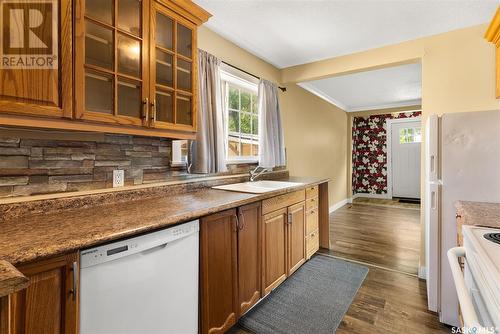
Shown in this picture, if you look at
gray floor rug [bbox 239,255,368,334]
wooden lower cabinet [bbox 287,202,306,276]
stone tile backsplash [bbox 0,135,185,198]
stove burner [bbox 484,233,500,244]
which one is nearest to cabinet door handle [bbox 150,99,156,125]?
stone tile backsplash [bbox 0,135,185,198]

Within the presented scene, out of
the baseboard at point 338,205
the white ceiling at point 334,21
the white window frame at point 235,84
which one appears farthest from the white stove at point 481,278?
the baseboard at point 338,205

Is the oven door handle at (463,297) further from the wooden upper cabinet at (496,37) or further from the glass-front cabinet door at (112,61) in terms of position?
the wooden upper cabinet at (496,37)

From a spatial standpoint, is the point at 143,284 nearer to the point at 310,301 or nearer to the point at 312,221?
the point at 310,301

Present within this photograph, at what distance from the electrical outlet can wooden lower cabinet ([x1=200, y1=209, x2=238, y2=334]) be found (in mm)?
643

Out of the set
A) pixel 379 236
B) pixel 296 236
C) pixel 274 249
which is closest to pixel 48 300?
pixel 274 249

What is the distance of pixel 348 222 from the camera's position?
4270 millimetres

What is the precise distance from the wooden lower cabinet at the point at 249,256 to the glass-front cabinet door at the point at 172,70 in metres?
0.73

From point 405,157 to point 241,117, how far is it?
536 centimetres

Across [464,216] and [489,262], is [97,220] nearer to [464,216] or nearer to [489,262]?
[489,262]

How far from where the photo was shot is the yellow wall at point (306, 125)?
2516 millimetres

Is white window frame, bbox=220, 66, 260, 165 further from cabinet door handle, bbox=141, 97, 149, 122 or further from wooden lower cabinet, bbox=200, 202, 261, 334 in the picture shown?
cabinet door handle, bbox=141, 97, 149, 122

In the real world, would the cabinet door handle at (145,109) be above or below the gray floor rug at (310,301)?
above

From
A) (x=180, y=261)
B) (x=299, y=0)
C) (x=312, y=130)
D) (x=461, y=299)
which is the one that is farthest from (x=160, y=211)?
(x=312, y=130)

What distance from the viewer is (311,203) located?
2746 mm
